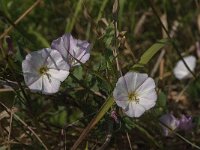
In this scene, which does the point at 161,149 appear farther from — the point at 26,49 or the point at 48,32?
the point at 48,32

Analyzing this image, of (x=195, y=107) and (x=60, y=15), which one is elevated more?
(x=60, y=15)

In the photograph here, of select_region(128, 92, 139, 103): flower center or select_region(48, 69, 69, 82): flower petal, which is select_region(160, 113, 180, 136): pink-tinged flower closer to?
select_region(128, 92, 139, 103): flower center

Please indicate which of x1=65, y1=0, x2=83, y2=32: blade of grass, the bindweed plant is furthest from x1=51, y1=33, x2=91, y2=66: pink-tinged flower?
x1=65, y1=0, x2=83, y2=32: blade of grass

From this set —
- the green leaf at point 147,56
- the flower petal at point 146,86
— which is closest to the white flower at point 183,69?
the green leaf at point 147,56

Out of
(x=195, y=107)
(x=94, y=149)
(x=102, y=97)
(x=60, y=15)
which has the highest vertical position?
(x=60, y=15)

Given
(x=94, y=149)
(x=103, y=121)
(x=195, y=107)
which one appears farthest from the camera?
(x=195, y=107)

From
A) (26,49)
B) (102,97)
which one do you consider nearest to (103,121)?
(102,97)

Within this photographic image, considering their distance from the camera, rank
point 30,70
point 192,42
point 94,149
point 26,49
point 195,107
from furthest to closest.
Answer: point 192,42 < point 195,107 < point 26,49 < point 94,149 < point 30,70

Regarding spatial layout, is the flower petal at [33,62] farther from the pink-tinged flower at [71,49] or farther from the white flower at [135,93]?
the white flower at [135,93]
